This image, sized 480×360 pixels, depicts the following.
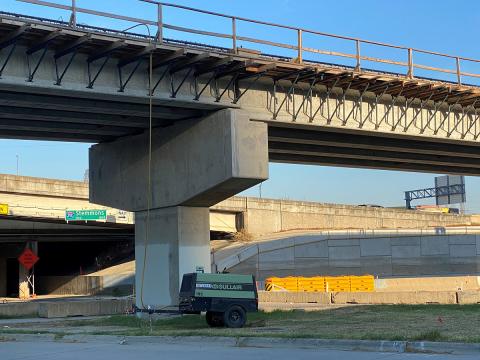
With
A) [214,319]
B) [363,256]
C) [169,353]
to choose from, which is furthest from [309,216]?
[169,353]

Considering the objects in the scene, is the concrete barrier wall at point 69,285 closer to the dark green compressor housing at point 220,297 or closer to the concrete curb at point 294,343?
the dark green compressor housing at point 220,297

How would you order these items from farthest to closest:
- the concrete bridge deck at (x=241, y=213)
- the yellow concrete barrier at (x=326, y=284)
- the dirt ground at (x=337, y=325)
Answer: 1. the concrete bridge deck at (x=241, y=213)
2. the yellow concrete barrier at (x=326, y=284)
3. the dirt ground at (x=337, y=325)

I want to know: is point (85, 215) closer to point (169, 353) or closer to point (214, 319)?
point (214, 319)

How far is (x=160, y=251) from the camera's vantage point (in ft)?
84.3

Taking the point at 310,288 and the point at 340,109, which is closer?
the point at 340,109

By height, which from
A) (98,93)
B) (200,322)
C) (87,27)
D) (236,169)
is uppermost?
(87,27)

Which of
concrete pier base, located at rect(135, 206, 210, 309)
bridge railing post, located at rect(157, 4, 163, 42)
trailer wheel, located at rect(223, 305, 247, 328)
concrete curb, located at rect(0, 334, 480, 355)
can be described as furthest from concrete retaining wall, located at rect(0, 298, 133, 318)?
bridge railing post, located at rect(157, 4, 163, 42)

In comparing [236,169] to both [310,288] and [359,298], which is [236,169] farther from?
[310,288]

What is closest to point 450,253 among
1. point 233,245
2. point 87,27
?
point 233,245

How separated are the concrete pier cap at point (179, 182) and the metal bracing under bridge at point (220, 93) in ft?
2.47

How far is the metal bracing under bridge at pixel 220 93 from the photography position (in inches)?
792

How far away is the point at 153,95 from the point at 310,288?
22.6 m

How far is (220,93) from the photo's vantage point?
24.0 meters

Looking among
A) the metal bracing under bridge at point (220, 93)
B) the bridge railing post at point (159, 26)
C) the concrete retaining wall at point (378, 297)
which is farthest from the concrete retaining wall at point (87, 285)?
the bridge railing post at point (159, 26)
